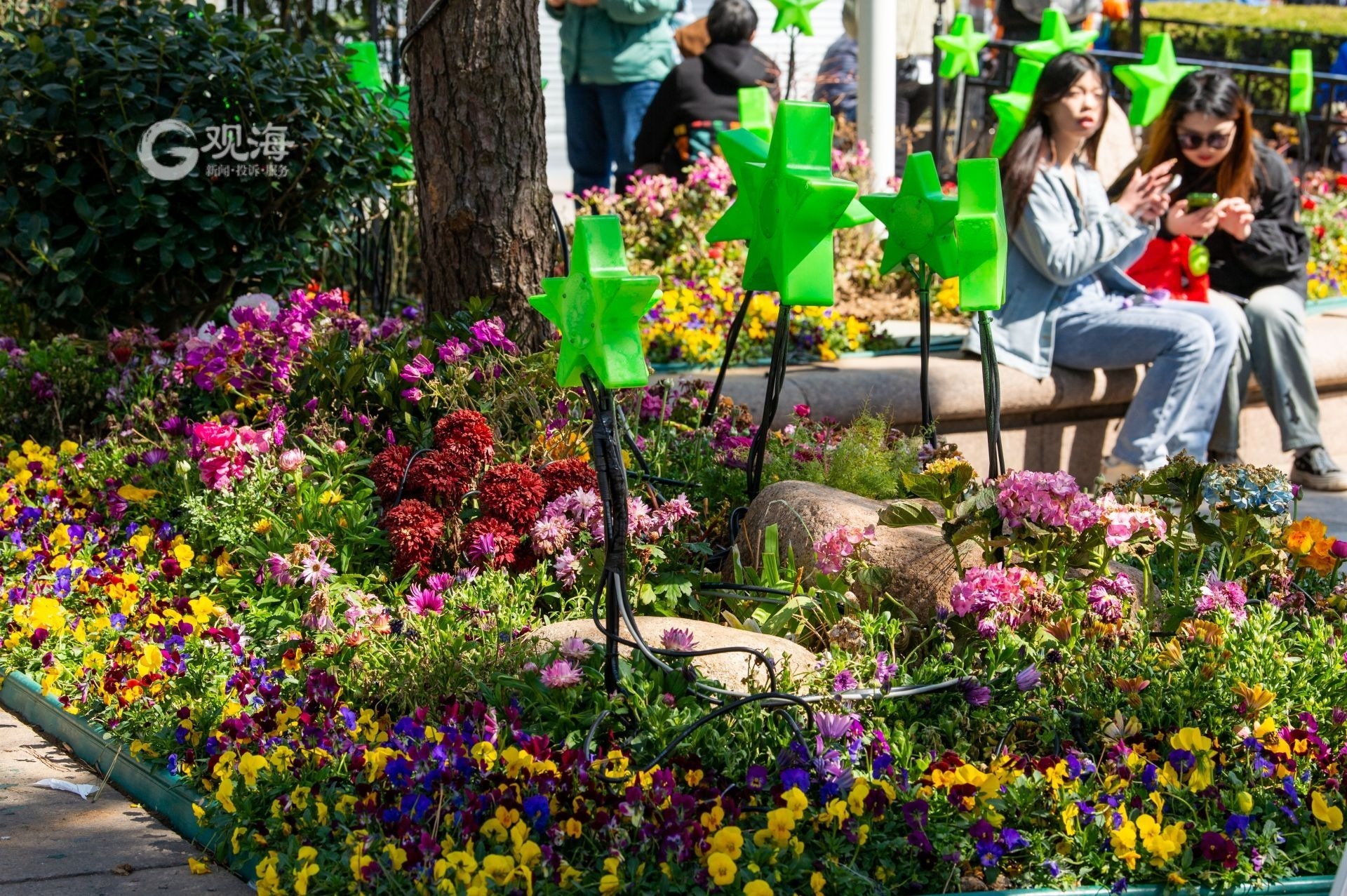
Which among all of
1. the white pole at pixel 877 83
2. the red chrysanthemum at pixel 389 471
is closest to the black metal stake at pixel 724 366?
the red chrysanthemum at pixel 389 471

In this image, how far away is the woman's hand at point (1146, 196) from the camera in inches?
208

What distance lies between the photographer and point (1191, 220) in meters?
5.65

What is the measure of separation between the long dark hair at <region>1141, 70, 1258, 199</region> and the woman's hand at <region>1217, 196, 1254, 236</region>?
0.31 feet

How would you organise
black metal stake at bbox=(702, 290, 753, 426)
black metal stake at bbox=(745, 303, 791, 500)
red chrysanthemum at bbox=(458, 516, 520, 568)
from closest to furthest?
red chrysanthemum at bbox=(458, 516, 520, 568) → black metal stake at bbox=(745, 303, 791, 500) → black metal stake at bbox=(702, 290, 753, 426)

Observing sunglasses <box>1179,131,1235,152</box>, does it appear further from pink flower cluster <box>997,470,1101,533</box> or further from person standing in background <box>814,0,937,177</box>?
pink flower cluster <box>997,470,1101,533</box>

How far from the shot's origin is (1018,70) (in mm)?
6797

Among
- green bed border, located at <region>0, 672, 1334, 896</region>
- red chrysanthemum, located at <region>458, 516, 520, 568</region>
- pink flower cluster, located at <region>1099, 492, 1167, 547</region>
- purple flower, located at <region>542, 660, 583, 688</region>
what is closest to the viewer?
green bed border, located at <region>0, 672, 1334, 896</region>

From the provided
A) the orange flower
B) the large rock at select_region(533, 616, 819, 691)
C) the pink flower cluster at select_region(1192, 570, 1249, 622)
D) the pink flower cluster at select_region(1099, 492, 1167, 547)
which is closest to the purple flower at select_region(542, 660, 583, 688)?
the large rock at select_region(533, 616, 819, 691)

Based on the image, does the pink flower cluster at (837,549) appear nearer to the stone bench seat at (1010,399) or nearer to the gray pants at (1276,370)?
the stone bench seat at (1010,399)

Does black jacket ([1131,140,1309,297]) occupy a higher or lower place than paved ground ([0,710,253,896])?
higher

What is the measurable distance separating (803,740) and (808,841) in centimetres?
20

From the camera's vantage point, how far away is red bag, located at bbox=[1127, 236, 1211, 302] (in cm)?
577

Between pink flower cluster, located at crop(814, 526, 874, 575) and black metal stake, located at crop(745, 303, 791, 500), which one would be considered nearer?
pink flower cluster, located at crop(814, 526, 874, 575)

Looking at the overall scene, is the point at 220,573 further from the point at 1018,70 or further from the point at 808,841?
the point at 1018,70
